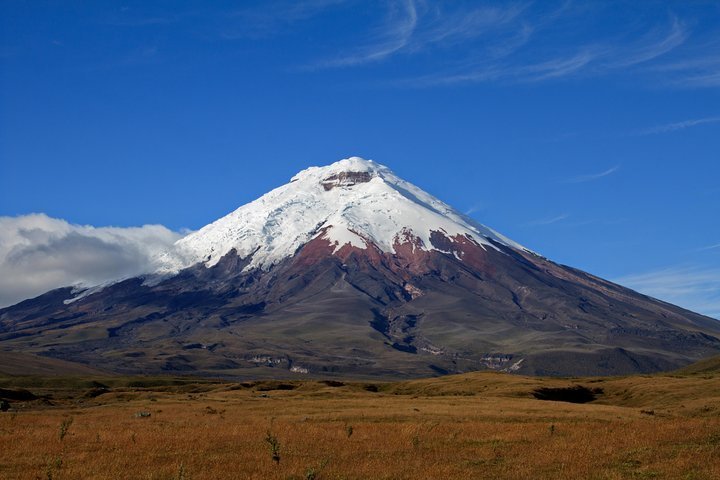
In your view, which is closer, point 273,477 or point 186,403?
point 273,477

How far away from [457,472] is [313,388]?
3167 inches

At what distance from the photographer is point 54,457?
35625mm

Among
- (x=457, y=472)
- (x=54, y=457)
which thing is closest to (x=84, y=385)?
(x=54, y=457)

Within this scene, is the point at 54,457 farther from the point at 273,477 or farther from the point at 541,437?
the point at 541,437

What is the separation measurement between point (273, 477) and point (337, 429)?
15557 millimetres

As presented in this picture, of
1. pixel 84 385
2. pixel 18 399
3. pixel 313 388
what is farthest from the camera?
pixel 84 385

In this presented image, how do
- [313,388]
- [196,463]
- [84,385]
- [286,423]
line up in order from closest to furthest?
[196,463] → [286,423] → [313,388] → [84,385]

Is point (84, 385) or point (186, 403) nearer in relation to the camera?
point (186, 403)

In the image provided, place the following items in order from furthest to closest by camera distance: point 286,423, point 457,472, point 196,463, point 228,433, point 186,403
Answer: point 186,403 → point 286,423 → point 228,433 → point 196,463 → point 457,472

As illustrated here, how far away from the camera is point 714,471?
29531 millimetres

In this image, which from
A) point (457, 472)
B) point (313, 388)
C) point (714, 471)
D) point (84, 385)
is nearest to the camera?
point (714, 471)

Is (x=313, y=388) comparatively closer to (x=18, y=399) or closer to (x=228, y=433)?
(x=18, y=399)

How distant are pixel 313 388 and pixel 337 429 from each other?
6596cm

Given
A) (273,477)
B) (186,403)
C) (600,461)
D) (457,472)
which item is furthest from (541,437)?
(186,403)
